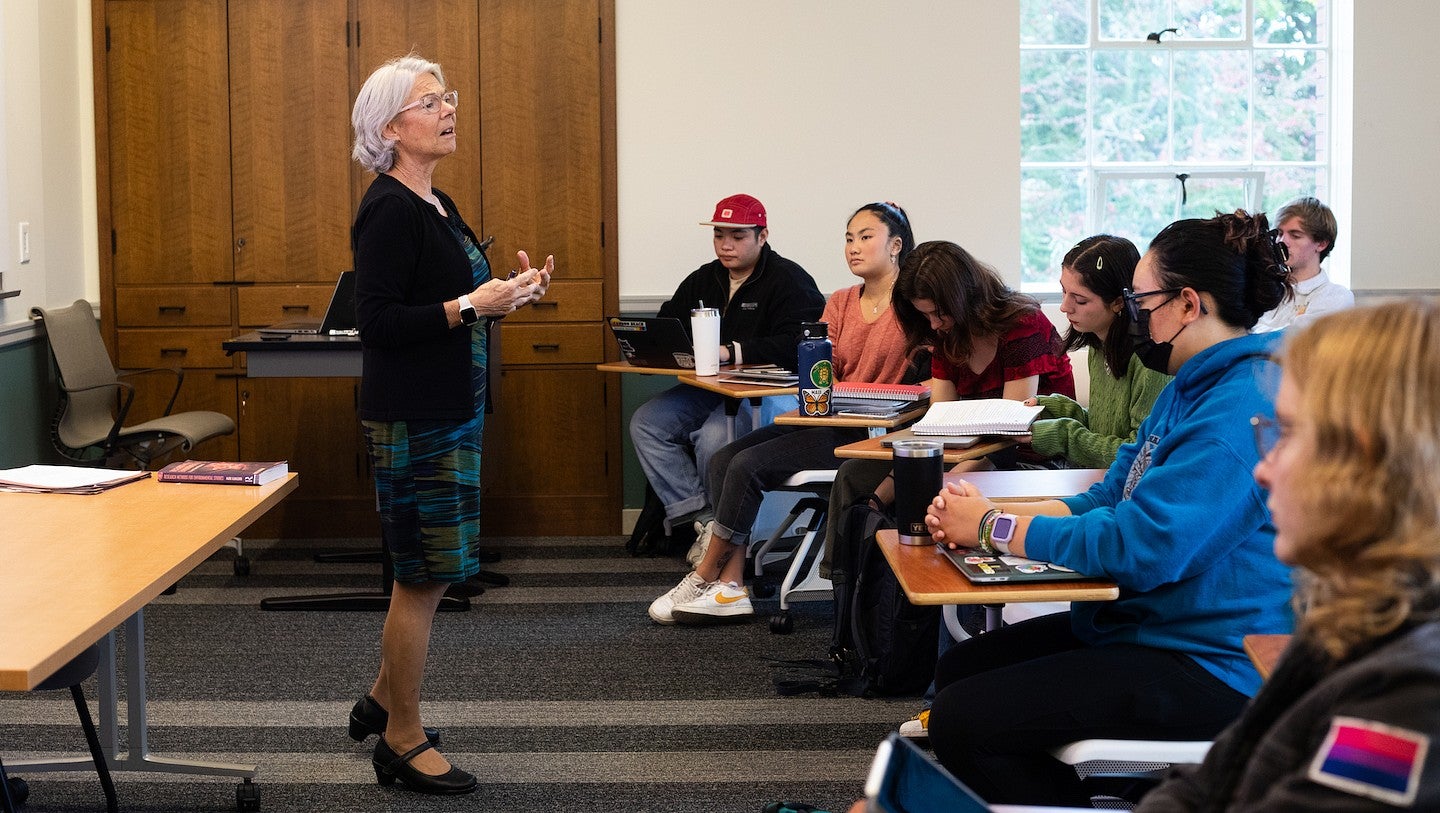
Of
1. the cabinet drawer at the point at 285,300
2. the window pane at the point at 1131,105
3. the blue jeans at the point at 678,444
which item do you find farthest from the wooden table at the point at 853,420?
the window pane at the point at 1131,105

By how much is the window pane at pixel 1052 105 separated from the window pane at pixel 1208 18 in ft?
1.56

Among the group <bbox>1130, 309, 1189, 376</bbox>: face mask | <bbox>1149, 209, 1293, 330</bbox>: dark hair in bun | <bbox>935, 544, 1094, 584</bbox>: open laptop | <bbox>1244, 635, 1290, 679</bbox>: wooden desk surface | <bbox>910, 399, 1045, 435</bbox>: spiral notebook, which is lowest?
<bbox>1244, 635, 1290, 679</bbox>: wooden desk surface

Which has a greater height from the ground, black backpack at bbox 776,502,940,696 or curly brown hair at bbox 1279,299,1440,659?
curly brown hair at bbox 1279,299,1440,659

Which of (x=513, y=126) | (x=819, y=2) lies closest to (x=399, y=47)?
(x=513, y=126)

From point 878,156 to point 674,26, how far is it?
101 cm

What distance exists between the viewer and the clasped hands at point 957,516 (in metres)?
2.08

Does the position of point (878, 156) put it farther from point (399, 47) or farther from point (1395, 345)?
point (1395, 345)

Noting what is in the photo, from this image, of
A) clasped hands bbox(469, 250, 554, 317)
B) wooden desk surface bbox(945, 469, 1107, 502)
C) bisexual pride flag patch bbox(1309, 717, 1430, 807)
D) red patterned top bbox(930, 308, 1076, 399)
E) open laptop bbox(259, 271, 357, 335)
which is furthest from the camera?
open laptop bbox(259, 271, 357, 335)

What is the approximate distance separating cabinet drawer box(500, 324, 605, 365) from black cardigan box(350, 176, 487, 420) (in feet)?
9.28

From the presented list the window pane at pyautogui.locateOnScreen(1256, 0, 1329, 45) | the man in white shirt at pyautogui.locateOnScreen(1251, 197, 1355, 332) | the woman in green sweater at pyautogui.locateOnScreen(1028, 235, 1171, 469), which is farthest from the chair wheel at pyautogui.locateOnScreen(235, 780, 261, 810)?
the window pane at pyautogui.locateOnScreen(1256, 0, 1329, 45)

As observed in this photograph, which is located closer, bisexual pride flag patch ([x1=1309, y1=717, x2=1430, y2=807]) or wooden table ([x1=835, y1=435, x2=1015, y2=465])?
bisexual pride flag patch ([x1=1309, y1=717, x2=1430, y2=807])

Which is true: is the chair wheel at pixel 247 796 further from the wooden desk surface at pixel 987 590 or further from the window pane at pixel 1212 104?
the window pane at pixel 1212 104

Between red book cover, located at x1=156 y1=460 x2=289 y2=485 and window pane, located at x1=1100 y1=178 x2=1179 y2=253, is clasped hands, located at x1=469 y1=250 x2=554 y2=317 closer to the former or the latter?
red book cover, located at x1=156 y1=460 x2=289 y2=485

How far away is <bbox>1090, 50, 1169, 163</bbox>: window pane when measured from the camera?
6.04 meters
